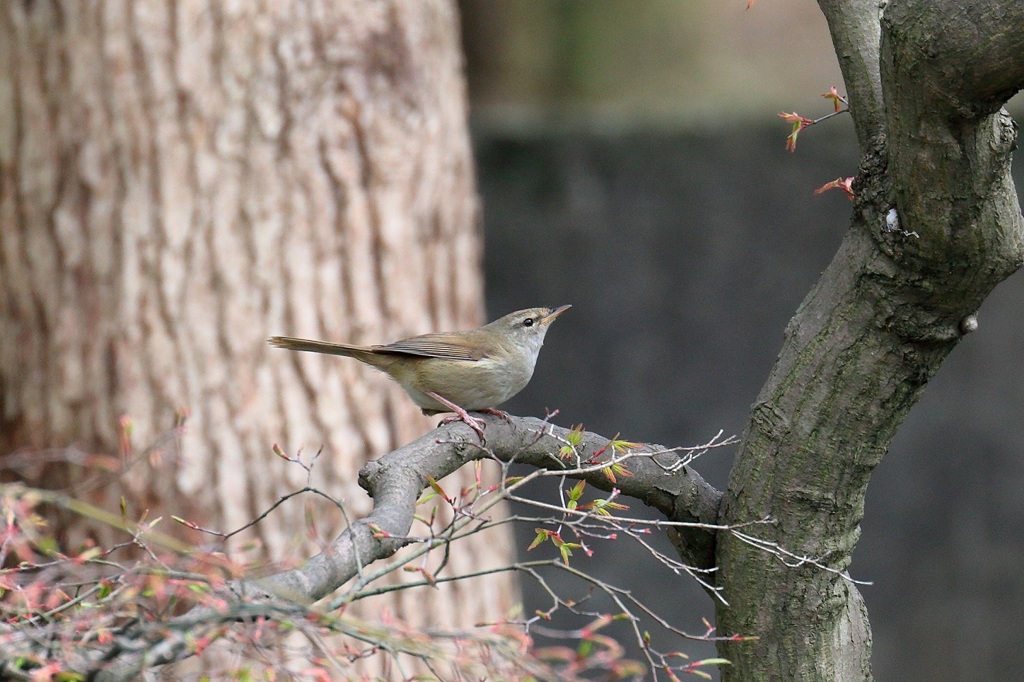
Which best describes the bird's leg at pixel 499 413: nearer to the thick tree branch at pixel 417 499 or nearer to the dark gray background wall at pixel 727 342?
the thick tree branch at pixel 417 499

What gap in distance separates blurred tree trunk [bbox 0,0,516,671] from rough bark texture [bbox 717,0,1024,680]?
2.22 metres

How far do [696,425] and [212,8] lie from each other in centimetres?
411

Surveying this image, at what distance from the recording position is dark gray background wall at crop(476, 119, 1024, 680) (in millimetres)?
6652

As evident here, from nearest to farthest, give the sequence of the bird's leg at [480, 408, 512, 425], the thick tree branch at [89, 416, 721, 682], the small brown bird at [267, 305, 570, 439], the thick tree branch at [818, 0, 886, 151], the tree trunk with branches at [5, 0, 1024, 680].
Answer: the thick tree branch at [89, 416, 721, 682] → the tree trunk with branches at [5, 0, 1024, 680] → the thick tree branch at [818, 0, 886, 151] → the bird's leg at [480, 408, 512, 425] → the small brown bird at [267, 305, 570, 439]

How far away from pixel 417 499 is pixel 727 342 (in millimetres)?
5000

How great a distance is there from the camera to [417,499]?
2209mm

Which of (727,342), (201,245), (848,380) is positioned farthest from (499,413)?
(727,342)

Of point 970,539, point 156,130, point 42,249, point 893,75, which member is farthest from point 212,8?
point 970,539

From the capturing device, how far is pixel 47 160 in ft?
14.3

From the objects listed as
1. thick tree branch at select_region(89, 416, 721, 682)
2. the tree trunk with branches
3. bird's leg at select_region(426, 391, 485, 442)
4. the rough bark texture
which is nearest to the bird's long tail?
bird's leg at select_region(426, 391, 485, 442)

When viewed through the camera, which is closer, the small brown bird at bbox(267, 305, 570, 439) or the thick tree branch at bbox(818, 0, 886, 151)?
the thick tree branch at bbox(818, 0, 886, 151)

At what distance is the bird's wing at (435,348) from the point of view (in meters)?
3.36

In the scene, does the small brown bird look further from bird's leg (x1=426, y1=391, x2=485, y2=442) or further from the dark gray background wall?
the dark gray background wall

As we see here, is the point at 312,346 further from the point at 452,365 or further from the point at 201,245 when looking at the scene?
the point at 201,245
